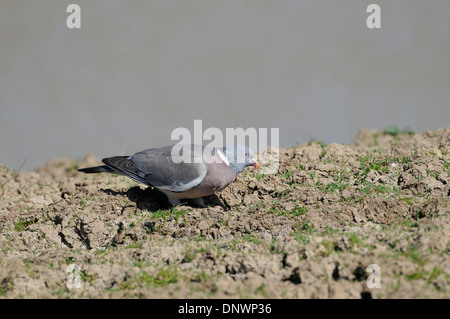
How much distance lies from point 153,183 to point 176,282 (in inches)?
82.7

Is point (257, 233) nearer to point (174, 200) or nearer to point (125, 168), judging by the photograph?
point (174, 200)

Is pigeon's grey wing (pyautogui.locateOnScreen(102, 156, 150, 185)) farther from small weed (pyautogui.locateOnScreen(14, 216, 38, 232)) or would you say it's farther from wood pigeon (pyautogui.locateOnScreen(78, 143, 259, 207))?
small weed (pyautogui.locateOnScreen(14, 216, 38, 232))

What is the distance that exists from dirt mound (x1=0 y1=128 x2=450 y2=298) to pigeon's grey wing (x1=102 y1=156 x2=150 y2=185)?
0.28 metres

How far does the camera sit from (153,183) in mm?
7062

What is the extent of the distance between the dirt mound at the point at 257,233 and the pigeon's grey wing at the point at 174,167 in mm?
336

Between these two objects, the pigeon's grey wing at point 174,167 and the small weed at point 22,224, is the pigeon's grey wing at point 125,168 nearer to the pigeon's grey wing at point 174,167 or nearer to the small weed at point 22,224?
the pigeon's grey wing at point 174,167

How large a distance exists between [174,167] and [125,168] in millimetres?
738

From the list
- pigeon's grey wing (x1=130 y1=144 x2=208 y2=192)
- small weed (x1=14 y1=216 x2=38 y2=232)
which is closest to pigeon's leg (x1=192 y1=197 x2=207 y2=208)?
pigeon's grey wing (x1=130 y1=144 x2=208 y2=192)

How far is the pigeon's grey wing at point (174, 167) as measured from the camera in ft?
22.4

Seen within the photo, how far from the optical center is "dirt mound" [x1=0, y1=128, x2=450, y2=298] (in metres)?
4.88
